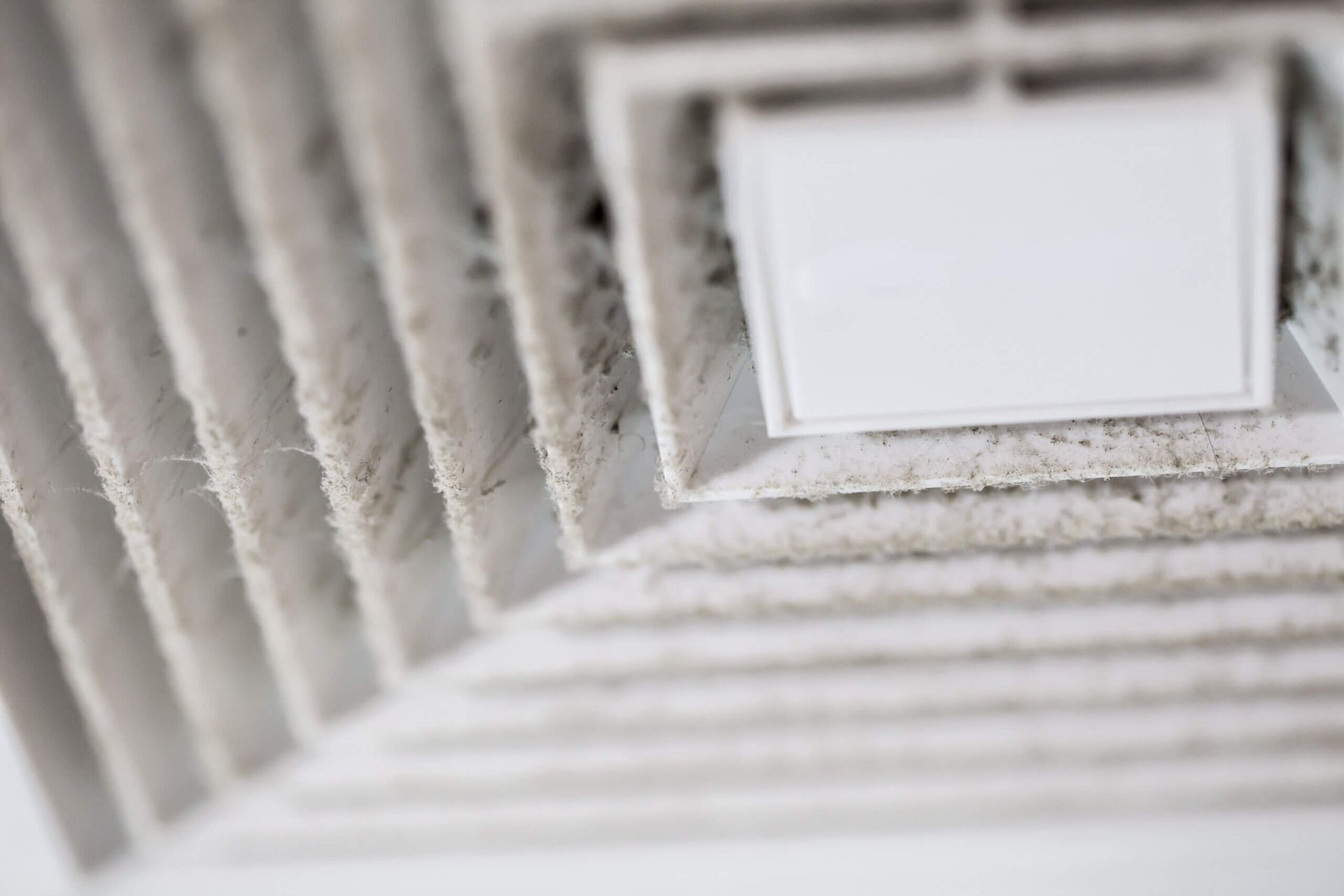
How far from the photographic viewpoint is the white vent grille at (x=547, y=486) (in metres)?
0.53

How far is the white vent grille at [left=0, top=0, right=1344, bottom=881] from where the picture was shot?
20.9 inches

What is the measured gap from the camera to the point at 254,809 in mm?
961

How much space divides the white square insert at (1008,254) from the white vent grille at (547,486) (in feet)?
0.09

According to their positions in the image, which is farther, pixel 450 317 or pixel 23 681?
pixel 23 681

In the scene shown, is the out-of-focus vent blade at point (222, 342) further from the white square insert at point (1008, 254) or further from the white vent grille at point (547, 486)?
the white square insert at point (1008, 254)

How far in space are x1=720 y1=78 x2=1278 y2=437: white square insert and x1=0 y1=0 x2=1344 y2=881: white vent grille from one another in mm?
29

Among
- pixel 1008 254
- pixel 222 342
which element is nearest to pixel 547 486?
pixel 222 342

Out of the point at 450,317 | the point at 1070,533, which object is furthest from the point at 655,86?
the point at 1070,533

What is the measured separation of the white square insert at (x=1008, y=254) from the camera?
531mm

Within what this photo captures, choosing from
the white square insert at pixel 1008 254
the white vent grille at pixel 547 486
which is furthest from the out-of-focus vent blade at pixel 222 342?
the white square insert at pixel 1008 254

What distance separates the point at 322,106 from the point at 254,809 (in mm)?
648

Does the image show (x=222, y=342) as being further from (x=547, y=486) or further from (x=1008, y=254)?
(x=1008, y=254)

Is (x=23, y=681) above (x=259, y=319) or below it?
below

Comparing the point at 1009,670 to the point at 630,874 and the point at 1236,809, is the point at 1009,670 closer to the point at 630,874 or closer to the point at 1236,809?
the point at 1236,809
